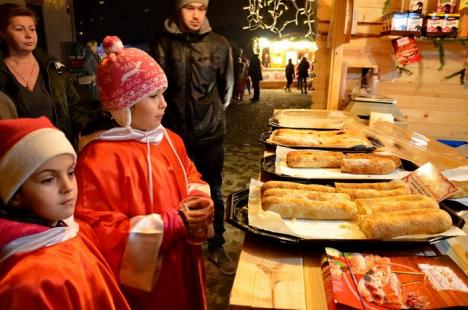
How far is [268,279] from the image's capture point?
4.05ft

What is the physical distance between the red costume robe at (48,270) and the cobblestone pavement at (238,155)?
190 cm

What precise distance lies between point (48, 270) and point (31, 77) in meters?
2.46

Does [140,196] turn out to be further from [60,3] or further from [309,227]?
[60,3]

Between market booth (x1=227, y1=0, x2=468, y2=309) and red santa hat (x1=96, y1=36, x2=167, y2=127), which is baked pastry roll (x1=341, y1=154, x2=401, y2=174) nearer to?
market booth (x1=227, y1=0, x2=468, y2=309)

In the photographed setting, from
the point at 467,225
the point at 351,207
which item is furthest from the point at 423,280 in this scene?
the point at 467,225

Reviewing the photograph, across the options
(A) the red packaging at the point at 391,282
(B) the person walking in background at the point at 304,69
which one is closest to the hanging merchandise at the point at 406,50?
(A) the red packaging at the point at 391,282

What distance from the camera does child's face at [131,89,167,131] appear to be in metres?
1.73

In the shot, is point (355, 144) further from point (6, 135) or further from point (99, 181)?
point (6, 135)

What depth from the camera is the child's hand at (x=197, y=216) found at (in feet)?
5.41

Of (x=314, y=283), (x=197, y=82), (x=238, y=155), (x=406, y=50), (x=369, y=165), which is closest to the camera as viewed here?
(x=314, y=283)

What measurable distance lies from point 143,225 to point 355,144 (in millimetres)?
1736

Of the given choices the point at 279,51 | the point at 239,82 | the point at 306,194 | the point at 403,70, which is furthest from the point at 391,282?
the point at 279,51

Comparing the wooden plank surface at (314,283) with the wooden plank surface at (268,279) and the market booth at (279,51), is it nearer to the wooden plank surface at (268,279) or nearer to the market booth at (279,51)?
the wooden plank surface at (268,279)

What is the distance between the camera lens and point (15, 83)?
2883mm
